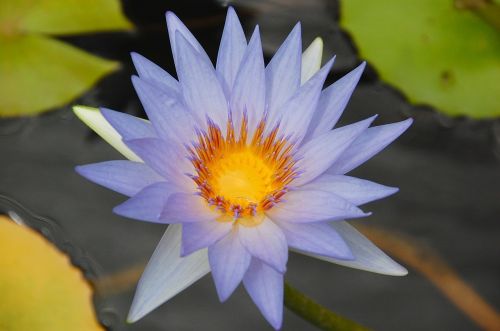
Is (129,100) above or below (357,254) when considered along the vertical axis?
below

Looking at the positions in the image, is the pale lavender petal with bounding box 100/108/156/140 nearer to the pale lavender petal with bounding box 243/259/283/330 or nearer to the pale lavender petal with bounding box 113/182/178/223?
the pale lavender petal with bounding box 113/182/178/223

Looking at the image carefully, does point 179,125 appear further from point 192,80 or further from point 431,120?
point 431,120

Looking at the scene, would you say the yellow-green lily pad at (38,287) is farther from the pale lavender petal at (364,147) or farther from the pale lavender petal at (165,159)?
the pale lavender petal at (364,147)

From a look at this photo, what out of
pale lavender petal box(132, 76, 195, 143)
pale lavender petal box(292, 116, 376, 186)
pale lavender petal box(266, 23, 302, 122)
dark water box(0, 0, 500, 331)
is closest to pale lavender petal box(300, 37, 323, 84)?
pale lavender petal box(266, 23, 302, 122)

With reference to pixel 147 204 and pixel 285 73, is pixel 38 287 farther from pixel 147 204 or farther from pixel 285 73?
pixel 285 73

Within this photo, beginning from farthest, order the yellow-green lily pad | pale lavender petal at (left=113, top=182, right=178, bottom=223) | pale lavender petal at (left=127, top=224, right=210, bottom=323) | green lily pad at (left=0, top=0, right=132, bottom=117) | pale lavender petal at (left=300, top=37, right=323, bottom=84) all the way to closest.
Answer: green lily pad at (left=0, top=0, right=132, bottom=117) → the yellow-green lily pad → pale lavender petal at (left=300, top=37, right=323, bottom=84) → pale lavender petal at (left=127, top=224, right=210, bottom=323) → pale lavender petal at (left=113, top=182, right=178, bottom=223)

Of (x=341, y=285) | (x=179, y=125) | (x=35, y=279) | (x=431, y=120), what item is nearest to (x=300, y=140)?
(x=179, y=125)
